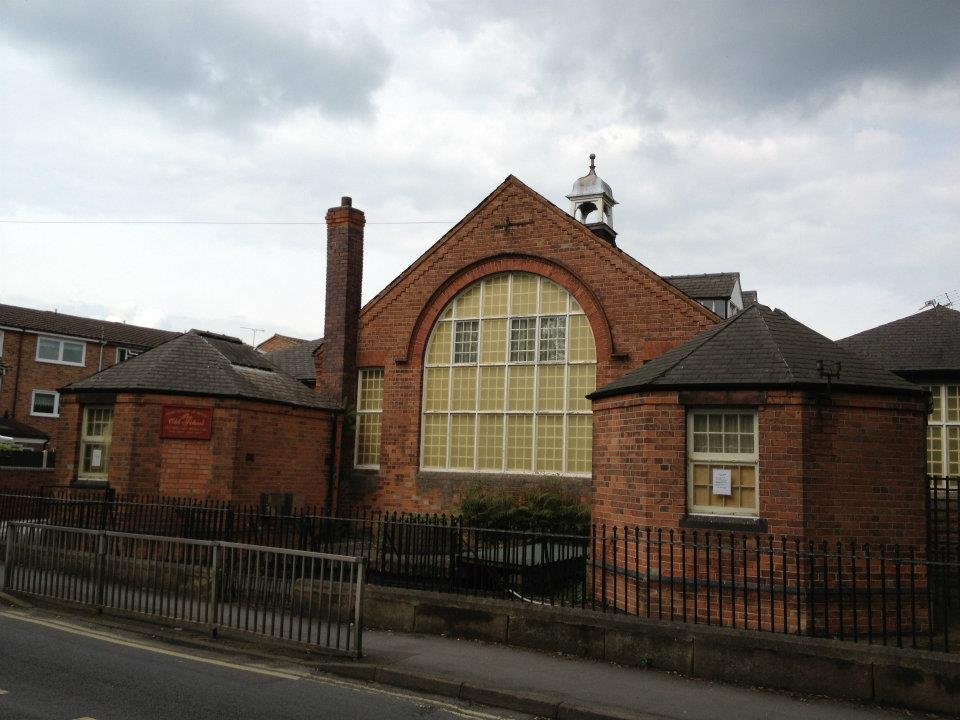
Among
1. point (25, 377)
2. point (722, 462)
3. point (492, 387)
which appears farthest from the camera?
point (25, 377)

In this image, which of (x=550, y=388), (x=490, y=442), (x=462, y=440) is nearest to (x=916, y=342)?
(x=550, y=388)

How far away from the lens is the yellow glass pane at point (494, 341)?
1889 cm

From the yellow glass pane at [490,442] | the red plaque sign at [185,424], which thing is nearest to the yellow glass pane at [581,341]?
the yellow glass pane at [490,442]

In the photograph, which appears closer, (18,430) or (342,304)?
(342,304)

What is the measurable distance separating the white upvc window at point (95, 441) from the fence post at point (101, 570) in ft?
22.2

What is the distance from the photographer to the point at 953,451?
15047 millimetres

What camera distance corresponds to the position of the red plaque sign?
1561 cm

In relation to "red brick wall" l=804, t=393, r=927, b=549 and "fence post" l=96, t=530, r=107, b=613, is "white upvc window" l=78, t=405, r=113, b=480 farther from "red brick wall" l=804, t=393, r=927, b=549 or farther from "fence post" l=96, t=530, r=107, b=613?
"red brick wall" l=804, t=393, r=927, b=549

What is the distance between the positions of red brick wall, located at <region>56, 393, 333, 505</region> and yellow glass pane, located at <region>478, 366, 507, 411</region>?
521cm

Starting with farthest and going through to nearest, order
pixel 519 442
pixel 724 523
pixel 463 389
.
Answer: pixel 463 389
pixel 519 442
pixel 724 523

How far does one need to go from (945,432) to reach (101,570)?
15451mm

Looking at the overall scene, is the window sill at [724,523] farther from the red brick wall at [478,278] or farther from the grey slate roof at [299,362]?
the grey slate roof at [299,362]

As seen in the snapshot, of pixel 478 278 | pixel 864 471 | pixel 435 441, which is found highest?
pixel 478 278

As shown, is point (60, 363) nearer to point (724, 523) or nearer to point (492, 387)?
point (492, 387)
